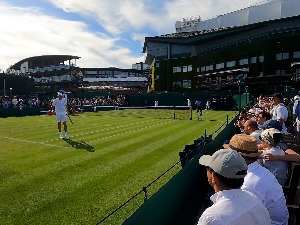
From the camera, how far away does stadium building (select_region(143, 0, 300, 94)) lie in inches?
2141

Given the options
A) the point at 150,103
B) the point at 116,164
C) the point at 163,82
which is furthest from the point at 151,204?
the point at 163,82

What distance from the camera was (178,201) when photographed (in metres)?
5.34

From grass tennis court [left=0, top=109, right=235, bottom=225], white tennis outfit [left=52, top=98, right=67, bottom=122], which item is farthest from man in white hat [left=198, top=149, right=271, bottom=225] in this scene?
white tennis outfit [left=52, top=98, right=67, bottom=122]

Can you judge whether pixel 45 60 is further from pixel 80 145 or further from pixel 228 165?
pixel 228 165

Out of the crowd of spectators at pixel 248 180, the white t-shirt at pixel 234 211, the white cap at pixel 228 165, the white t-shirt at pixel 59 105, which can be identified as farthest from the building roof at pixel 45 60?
the white t-shirt at pixel 234 211

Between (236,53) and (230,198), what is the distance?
62687 millimetres

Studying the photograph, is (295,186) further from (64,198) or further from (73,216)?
(64,198)

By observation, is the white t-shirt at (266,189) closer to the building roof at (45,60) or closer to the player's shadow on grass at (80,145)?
the player's shadow on grass at (80,145)

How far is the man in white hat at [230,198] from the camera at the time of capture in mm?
2486

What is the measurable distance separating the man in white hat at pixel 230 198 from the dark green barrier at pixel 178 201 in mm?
1042

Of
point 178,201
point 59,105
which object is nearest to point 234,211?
point 178,201

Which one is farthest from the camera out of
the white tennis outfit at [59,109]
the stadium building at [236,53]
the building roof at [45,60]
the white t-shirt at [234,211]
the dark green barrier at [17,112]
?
the building roof at [45,60]

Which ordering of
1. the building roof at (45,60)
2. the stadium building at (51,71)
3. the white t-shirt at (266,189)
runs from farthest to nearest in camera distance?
the building roof at (45,60) → the stadium building at (51,71) → the white t-shirt at (266,189)

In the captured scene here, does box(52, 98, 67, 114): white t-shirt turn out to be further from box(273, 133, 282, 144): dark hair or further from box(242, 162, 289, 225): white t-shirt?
box(242, 162, 289, 225): white t-shirt
